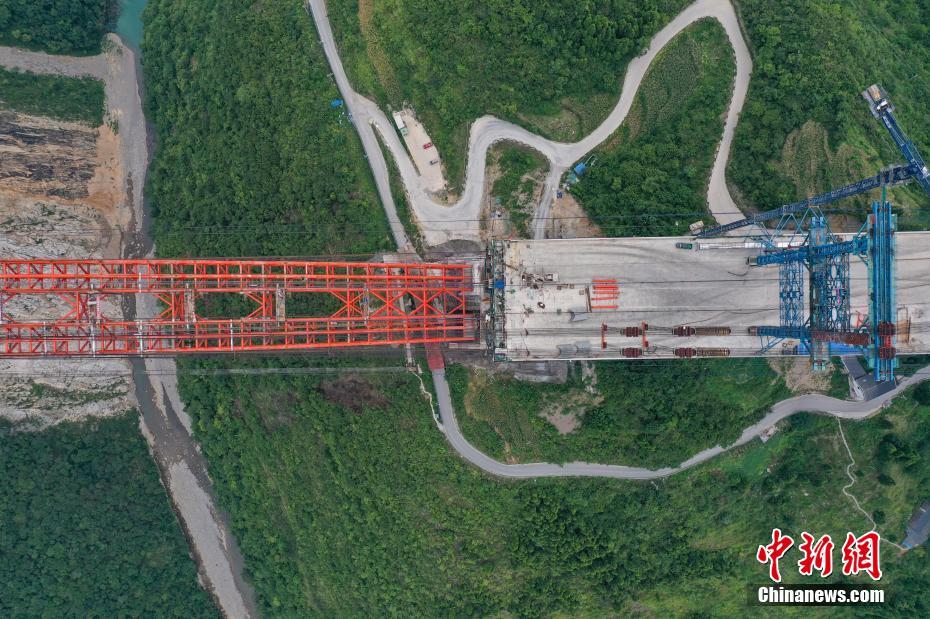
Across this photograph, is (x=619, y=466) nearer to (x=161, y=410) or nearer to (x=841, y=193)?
(x=841, y=193)

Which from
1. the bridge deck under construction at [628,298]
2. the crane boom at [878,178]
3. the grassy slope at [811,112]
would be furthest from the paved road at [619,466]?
the crane boom at [878,178]

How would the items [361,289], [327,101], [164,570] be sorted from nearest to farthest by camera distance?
[361,289]
[327,101]
[164,570]

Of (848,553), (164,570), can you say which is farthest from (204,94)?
(848,553)

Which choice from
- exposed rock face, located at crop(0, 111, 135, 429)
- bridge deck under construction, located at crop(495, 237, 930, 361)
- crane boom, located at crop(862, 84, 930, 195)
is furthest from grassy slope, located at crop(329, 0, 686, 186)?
exposed rock face, located at crop(0, 111, 135, 429)

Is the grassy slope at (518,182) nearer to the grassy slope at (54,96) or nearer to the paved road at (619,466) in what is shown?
the paved road at (619,466)

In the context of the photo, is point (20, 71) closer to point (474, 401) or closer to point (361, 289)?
point (361, 289)

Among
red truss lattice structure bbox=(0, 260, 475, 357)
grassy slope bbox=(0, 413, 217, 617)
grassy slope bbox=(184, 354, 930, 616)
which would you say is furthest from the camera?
grassy slope bbox=(0, 413, 217, 617)

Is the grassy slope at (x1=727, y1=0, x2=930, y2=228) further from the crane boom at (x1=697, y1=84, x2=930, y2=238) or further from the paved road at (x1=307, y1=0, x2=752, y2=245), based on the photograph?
the crane boom at (x1=697, y1=84, x2=930, y2=238)
